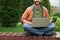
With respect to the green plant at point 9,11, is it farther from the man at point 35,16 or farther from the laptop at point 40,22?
the laptop at point 40,22

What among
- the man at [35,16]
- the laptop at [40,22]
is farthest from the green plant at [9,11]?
the laptop at [40,22]

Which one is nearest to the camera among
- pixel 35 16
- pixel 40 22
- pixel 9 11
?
pixel 40 22

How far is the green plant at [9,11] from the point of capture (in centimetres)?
1405

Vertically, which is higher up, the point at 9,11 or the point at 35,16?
the point at 35,16

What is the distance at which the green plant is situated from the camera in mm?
14047

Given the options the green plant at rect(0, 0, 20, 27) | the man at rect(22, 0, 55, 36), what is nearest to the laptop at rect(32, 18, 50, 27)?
the man at rect(22, 0, 55, 36)

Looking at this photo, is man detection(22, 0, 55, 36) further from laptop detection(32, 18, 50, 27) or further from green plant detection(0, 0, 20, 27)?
green plant detection(0, 0, 20, 27)

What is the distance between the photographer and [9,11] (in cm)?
1412

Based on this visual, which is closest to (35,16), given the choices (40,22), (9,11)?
(40,22)

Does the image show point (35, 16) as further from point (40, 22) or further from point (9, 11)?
point (9, 11)

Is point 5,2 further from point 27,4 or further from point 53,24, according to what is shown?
point 53,24

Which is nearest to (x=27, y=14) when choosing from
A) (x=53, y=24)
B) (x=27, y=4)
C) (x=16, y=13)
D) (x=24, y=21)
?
(x=24, y=21)

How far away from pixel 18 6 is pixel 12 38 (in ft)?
22.6

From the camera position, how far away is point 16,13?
46.3ft
